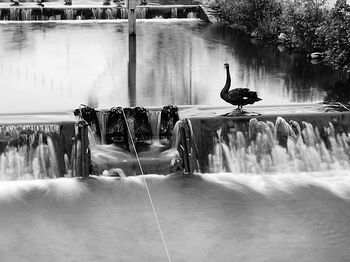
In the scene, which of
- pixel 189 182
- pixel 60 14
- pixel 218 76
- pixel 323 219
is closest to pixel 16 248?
pixel 189 182

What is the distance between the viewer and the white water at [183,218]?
42.8ft

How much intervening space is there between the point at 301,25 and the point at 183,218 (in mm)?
15690

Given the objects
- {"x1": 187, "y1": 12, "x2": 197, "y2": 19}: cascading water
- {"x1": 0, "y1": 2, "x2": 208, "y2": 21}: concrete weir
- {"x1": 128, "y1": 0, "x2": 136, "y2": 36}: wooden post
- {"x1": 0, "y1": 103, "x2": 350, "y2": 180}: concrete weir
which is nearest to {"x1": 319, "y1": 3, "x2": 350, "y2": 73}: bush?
{"x1": 0, "y1": 103, "x2": 350, "y2": 180}: concrete weir

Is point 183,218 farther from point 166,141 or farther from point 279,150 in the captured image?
point 279,150

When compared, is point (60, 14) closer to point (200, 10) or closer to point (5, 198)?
point (200, 10)

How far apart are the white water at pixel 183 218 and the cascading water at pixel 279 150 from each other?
34 cm

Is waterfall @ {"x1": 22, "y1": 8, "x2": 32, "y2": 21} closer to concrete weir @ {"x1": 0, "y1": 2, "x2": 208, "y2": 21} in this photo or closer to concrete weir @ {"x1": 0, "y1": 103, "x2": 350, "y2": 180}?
concrete weir @ {"x1": 0, "y1": 2, "x2": 208, "y2": 21}

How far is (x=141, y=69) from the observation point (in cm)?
2439

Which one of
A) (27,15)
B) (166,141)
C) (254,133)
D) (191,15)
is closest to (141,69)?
(166,141)

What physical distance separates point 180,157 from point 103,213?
8.83ft

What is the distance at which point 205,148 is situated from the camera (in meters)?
17.2

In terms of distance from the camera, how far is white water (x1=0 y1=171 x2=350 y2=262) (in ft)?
42.8

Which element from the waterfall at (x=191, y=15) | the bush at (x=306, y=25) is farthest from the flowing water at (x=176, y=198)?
the waterfall at (x=191, y=15)

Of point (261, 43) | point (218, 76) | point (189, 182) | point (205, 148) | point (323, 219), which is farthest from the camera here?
point (261, 43)
